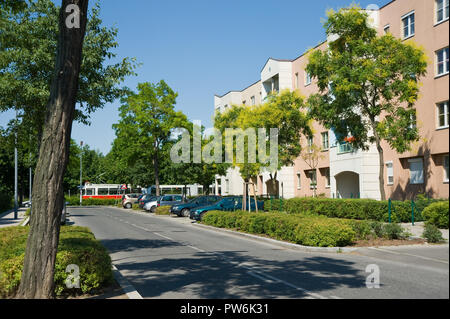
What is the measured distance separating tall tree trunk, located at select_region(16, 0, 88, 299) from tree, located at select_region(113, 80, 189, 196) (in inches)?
1452

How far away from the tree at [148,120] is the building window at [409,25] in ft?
74.4

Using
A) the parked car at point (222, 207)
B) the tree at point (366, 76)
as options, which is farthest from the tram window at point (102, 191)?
the tree at point (366, 76)

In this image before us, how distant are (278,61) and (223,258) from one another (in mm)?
35061

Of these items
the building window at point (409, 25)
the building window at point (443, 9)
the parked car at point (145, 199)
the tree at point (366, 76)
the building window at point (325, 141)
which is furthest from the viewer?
the parked car at point (145, 199)

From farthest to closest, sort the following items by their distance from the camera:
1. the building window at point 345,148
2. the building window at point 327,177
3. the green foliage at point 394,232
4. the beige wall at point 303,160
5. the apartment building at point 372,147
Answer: the building window at point 327,177 < the beige wall at point 303,160 < the building window at point 345,148 < the apartment building at point 372,147 < the green foliage at point 394,232

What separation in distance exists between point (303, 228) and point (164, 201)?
1145 inches

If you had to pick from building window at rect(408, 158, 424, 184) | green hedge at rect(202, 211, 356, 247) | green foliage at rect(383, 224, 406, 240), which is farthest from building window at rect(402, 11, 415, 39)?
green foliage at rect(383, 224, 406, 240)

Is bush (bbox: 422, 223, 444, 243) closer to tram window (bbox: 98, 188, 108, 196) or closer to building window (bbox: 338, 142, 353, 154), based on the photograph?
building window (bbox: 338, 142, 353, 154)

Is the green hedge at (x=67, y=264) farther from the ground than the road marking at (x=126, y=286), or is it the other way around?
the green hedge at (x=67, y=264)

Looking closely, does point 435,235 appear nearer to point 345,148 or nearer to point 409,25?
point 409,25

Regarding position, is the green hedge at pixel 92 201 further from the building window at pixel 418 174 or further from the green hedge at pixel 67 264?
the green hedge at pixel 67 264

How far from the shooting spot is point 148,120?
142ft

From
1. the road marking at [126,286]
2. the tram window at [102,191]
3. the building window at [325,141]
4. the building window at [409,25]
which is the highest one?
the building window at [409,25]

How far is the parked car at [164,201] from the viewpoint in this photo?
4212cm
